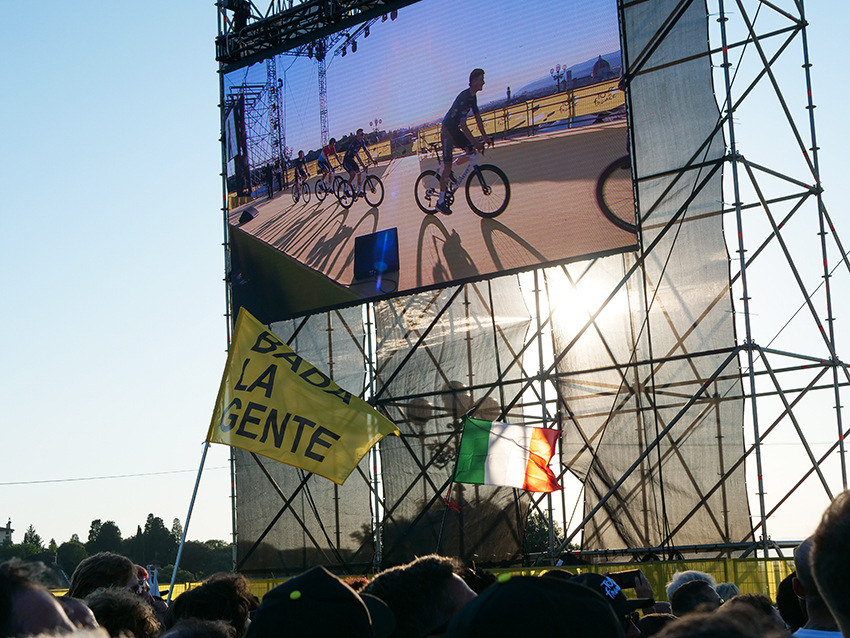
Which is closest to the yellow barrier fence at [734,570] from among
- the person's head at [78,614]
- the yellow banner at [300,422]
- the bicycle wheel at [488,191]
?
the yellow banner at [300,422]

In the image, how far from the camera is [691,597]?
425 centimetres

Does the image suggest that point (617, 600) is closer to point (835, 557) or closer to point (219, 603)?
point (219, 603)

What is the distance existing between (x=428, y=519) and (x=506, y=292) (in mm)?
3125

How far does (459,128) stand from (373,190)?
1.52m

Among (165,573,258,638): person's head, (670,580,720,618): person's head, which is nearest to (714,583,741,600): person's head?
(670,580,720,618): person's head

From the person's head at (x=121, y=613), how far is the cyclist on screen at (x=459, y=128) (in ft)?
32.0

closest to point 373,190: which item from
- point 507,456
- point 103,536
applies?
point 507,456

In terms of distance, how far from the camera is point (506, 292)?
1329 cm

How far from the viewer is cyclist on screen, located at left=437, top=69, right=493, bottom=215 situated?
12.7 meters

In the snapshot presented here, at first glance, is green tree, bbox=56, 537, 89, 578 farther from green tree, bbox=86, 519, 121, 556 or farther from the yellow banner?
the yellow banner

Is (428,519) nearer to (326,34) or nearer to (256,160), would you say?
(256,160)

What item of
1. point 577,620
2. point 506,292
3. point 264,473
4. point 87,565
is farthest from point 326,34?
point 577,620

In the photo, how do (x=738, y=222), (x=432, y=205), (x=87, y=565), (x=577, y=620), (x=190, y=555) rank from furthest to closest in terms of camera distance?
(x=190, y=555) < (x=432, y=205) < (x=738, y=222) < (x=87, y=565) < (x=577, y=620)

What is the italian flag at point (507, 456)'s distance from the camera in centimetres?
1079
